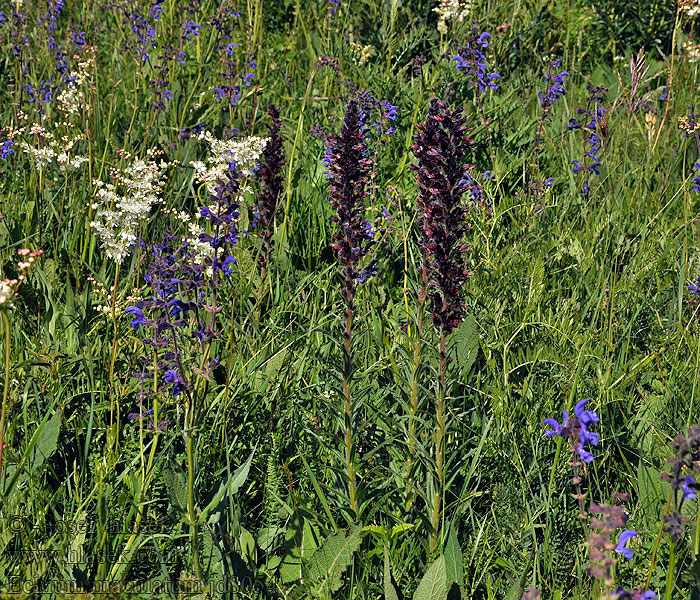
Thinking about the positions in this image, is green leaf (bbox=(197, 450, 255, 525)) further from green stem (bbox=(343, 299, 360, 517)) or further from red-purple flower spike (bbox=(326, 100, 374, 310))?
red-purple flower spike (bbox=(326, 100, 374, 310))

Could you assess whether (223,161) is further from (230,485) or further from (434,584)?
(434,584)

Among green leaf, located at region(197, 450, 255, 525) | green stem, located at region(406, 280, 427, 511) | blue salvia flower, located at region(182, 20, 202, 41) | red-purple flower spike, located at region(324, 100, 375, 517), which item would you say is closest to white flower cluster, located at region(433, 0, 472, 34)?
blue salvia flower, located at region(182, 20, 202, 41)

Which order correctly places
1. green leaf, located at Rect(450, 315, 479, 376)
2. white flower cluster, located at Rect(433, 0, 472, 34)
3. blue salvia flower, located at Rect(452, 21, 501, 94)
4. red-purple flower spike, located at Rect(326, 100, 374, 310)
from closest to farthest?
red-purple flower spike, located at Rect(326, 100, 374, 310) → green leaf, located at Rect(450, 315, 479, 376) → blue salvia flower, located at Rect(452, 21, 501, 94) → white flower cluster, located at Rect(433, 0, 472, 34)

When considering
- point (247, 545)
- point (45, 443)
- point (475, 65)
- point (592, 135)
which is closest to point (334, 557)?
point (247, 545)

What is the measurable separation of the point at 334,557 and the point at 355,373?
2.11ft

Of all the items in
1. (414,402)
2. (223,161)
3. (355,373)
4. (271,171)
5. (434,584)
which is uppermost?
(223,161)

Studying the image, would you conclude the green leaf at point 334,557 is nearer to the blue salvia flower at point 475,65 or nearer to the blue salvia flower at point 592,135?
the blue salvia flower at point 592,135

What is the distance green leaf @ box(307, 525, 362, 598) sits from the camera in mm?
1866

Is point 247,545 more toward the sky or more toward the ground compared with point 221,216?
more toward the ground

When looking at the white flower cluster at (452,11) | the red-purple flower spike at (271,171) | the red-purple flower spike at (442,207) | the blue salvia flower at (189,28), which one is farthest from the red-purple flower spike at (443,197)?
the blue salvia flower at (189,28)

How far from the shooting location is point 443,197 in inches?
69.3

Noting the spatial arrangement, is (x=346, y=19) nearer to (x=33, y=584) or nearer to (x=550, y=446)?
(x=550, y=446)

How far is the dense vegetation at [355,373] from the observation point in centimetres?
183

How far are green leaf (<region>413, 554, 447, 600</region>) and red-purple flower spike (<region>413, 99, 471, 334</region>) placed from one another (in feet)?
1.88
